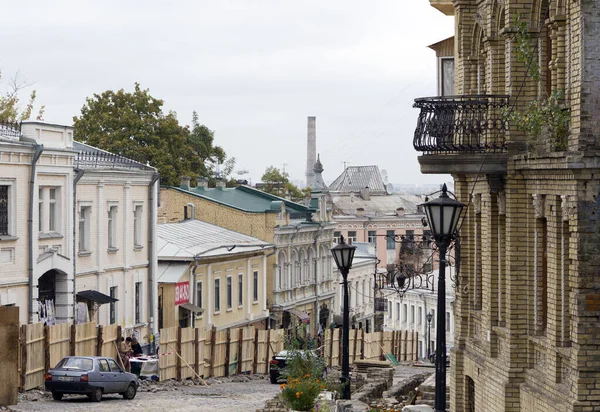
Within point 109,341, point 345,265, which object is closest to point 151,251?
point 109,341

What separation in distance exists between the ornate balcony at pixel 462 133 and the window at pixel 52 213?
74.5 feet

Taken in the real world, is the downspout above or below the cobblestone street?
above

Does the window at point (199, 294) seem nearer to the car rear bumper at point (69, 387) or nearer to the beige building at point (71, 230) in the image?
the beige building at point (71, 230)

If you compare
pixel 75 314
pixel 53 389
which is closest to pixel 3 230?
pixel 75 314

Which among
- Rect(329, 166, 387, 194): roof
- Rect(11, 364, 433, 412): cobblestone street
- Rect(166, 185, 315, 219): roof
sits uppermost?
Rect(329, 166, 387, 194): roof

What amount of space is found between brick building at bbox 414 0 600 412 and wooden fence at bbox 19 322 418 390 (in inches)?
518

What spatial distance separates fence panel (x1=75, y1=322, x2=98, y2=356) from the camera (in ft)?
108

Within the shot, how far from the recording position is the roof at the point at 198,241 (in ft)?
167

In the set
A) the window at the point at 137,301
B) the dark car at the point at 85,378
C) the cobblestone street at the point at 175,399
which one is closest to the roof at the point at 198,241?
the window at the point at 137,301

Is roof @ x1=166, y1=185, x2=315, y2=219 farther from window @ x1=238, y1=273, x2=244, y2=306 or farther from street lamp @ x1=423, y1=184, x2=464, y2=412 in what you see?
street lamp @ x1=423, y1=184, x2=464, y2=412

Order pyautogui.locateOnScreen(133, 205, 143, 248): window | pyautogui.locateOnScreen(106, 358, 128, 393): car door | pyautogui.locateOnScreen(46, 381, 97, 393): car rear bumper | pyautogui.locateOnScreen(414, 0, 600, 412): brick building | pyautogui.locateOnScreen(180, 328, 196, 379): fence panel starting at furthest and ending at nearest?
pyautogui.locateOnScreen(133, 205, 143, 248): window < pyautogui.locateOnScreen(180, 328, 196, 379): fence panel < pyautogui.locateOnScreen(106, 358, 128, 393): car door < pyautogui.locateOnScreen(46, 381, 97, 393): car rear bumper < pyautogui.locateOnScreen(414, 0, 600, 412): brick building

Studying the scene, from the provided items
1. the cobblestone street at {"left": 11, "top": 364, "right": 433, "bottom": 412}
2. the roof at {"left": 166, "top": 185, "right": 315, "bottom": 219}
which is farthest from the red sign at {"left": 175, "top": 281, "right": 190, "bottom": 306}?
the roof at {"left": 166, "top": 185, "right": 315, "bottom": 219}

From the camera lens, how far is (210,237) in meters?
56.8

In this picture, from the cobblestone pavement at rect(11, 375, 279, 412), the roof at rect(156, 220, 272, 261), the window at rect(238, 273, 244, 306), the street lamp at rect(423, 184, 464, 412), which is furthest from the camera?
the window at rect(238, 273, 244, 306)
